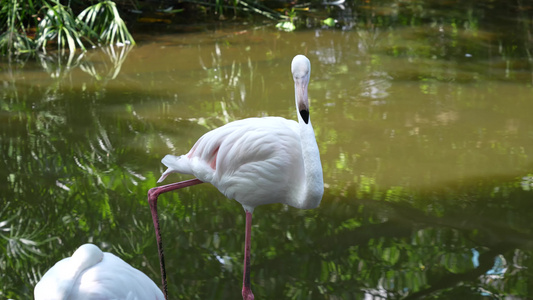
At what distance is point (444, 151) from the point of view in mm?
4703

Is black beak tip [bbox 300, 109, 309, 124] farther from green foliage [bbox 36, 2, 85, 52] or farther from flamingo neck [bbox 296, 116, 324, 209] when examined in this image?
green foliage [bbox 36, 2, 85, 52]

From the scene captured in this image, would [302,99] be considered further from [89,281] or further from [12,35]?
[12,35]

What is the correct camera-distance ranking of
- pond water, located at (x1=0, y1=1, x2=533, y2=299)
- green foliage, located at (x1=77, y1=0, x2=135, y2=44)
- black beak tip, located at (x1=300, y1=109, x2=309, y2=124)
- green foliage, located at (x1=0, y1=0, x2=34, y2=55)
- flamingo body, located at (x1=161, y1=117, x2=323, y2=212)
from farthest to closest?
green foliage, located at (x1=77, y1=0, x2=135, y2=44) < green foliage, located at (x1=0, y1=0, x2=34, y2=55) < pond water, located at (x1=0, y1=1, x2=533, y2=299) < flamingo body, located at (x1=161, y1=117, x2=323, y2=212) < black beak tip, located at (x1=300, y1=109, x2=309, y2=124)

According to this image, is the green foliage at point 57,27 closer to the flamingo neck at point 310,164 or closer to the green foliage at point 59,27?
the green foliage at point 59,27

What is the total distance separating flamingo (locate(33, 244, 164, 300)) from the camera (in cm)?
221

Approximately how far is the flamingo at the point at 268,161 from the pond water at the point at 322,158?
1.68 feet

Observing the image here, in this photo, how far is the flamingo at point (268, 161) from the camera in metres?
2.78

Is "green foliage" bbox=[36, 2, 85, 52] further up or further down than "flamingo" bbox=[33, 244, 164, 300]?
further down

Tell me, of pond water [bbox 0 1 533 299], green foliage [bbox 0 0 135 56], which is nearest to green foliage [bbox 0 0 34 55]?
green foliage [bbox 0 0 135 56]

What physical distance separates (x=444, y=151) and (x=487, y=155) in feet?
0.90

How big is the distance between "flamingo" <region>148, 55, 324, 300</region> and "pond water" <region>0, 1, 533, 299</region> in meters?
0.51

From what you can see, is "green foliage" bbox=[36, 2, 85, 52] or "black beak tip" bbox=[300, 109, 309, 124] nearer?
"black beak tip" bbox=[300, 109, 309, 124]

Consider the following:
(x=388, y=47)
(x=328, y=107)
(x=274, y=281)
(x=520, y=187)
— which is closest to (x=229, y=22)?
(x=388, y=47)

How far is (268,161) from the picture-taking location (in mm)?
2902
